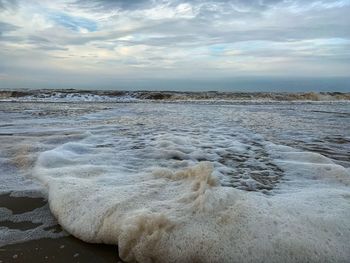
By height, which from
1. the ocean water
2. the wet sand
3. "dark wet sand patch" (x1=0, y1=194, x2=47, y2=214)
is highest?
the ocean water

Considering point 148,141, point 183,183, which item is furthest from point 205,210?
point 148,141

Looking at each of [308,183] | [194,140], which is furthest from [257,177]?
[194,140]

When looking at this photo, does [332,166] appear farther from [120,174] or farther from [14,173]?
Result: [14,173]

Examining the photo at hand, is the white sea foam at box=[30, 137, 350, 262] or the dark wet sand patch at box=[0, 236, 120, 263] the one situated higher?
the white sea foam at box=[30, 137, 350, 262]

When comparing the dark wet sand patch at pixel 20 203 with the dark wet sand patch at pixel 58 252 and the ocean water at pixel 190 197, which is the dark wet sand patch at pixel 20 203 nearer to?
the ocean water at pixel 190 197

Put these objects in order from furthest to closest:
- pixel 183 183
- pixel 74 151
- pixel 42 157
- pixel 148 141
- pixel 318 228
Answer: pixel 148 141 → pixel 74 151 → pixel 42 157 → pixel 183 183 → pixel 318 228

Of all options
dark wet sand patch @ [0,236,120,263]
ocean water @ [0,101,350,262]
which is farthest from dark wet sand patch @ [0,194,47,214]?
dark wet sand patch @ [0,236,120,263]

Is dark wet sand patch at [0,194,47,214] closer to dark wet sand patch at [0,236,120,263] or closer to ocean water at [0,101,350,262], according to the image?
ocean water at [0,101,350,262]

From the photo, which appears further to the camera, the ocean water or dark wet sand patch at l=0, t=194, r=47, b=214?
dark wet sand patch at l=0, t=194, r=47, b=214

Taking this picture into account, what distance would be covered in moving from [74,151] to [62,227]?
8.12ft

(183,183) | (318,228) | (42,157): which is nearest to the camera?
(318,228)

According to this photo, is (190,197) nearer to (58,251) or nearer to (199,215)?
(199,215)

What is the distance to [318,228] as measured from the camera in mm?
2584

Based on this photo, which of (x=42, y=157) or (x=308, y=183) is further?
(x=42, y=157)
